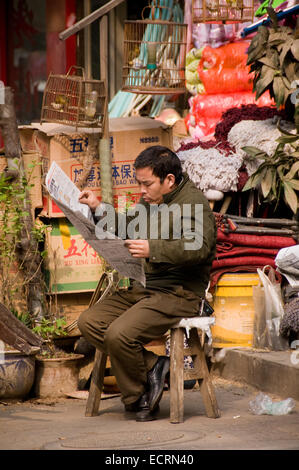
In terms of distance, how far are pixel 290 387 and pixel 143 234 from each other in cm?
139

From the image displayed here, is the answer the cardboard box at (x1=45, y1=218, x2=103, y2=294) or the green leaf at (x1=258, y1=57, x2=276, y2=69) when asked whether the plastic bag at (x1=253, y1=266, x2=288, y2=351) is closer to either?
the cardboard box at (x1=45, y1=218, x2=103, y2=294)

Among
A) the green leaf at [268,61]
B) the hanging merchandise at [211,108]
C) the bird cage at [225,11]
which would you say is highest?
the bird cage at [225,11]

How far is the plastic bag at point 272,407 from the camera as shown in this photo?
177 inches

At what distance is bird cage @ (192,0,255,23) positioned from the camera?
21.7 feet

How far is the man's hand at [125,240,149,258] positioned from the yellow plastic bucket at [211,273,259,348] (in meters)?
1.95

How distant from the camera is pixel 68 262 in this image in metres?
6.08

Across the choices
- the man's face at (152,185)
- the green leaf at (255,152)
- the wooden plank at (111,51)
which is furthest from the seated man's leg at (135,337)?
the wooden plank at (111,51)

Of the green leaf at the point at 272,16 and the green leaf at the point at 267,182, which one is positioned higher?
the green leaf at the point at 272,16

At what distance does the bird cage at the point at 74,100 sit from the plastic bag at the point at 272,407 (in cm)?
251

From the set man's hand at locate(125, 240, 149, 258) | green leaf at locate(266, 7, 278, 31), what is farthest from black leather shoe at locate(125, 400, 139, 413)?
green leaf at locate(266, 7, 278, 31)

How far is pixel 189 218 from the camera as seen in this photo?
4242 millimetres

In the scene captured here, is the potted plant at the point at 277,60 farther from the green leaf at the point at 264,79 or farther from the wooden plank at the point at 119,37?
the wooden plank at the point at 119,37
